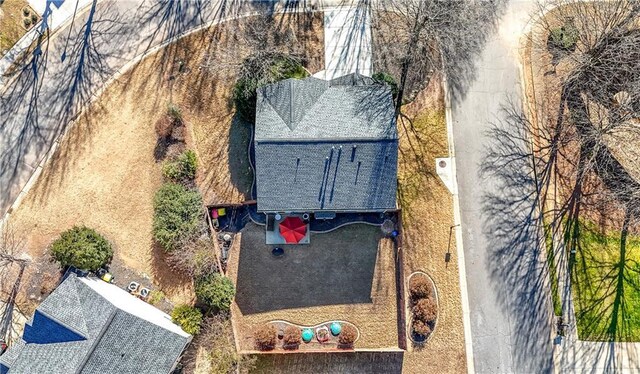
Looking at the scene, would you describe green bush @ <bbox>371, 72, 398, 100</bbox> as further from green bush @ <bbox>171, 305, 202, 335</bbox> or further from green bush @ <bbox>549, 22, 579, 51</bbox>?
green bush @ <bbox>171, 305, 202, 335</bbox>

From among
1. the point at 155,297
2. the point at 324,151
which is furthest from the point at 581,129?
the point at 155,297

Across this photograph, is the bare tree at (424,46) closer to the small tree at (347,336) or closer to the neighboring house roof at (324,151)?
the neighboring house roof at (324,151)

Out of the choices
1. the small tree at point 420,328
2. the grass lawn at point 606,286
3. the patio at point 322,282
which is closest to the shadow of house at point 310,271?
the patio at point 322,282

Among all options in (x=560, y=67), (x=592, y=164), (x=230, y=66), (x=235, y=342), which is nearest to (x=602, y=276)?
(x=592, y=164)

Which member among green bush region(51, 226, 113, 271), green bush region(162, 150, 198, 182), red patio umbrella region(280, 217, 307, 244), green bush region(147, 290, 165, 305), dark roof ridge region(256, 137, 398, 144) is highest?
dark roof ridge region(256, 137, 398, 144)

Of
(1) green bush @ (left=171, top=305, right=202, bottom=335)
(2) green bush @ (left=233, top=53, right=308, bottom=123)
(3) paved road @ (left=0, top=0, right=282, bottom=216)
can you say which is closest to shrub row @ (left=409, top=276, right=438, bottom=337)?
(1) green bush @ (left=171, top=305, right=202, bottom=335)

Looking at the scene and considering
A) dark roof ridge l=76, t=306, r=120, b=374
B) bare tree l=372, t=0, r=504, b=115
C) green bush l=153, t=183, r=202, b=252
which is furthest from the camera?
bare tree l=372, t=0, r=504, b=115

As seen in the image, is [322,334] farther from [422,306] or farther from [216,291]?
[216,291]
